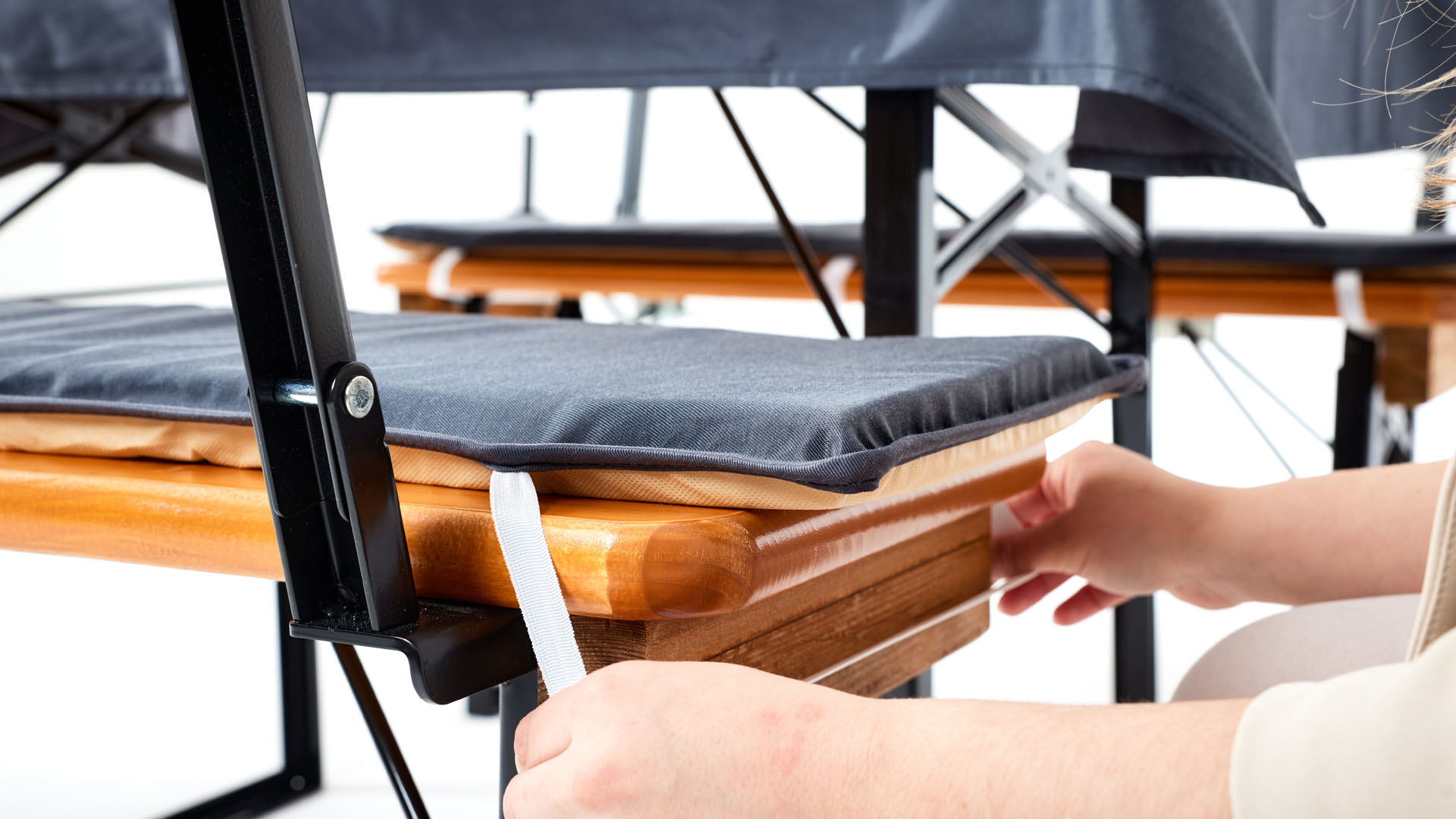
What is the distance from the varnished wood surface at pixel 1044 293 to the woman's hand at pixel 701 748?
1319 mm

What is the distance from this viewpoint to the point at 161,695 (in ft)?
5.04

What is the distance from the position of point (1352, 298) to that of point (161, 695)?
1.47 m

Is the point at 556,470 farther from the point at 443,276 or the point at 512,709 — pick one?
the point at 443,276

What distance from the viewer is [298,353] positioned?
18.4 inches

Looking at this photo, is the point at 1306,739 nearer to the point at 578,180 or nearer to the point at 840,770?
the point at 840,770

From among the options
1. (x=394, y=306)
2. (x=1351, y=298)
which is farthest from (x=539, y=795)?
(x=394, y=306)

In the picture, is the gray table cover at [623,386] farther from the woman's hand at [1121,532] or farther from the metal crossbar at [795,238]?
the metal crossbar at [795,238]

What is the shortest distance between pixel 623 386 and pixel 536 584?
0.11m

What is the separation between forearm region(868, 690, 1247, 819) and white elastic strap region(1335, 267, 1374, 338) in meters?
1.30

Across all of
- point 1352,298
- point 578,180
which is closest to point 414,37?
point 1352,298

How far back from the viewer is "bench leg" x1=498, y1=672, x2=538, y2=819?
503mm

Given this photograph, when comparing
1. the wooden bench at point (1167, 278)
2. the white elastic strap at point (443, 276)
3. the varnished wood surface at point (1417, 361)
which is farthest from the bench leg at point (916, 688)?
the white elastic strap at point (443, 276)

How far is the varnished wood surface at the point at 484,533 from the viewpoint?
46cm

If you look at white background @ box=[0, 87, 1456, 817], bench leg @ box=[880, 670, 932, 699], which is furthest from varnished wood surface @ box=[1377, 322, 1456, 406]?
bench leg @ box=[880, 670, 932, 699]
